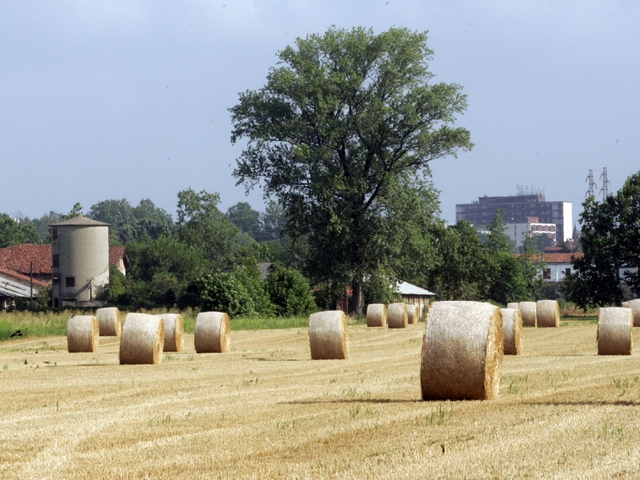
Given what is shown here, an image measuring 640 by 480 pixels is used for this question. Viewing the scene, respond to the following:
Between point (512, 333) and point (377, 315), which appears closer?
point (512, 333)

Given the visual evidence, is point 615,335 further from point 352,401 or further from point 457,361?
point 352,401

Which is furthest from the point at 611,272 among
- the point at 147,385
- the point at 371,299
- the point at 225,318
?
the point at 147,385

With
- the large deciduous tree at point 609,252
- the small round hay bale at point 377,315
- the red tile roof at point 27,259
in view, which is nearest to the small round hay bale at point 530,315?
the small round hay bale at point 377,315

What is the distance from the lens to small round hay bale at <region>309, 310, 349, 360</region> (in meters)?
26.2

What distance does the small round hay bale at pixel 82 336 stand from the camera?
31625 mm

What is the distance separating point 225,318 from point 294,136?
33.9 meters

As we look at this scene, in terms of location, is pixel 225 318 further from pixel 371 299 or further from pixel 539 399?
pixel 371 299

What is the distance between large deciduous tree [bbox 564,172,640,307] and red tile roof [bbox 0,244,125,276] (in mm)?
58735

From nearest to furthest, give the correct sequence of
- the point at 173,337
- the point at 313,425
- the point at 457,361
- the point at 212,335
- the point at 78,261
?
the point at 313,425, the point at 457,361, the point at 212,335, the point at 173,337, the point at 78,261

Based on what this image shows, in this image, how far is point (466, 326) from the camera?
14.8 meters

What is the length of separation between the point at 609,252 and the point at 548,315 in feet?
78.4

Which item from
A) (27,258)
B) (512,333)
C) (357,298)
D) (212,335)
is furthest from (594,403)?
(27,258)

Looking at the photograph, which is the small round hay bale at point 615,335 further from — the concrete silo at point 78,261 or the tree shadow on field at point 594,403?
the concrete silo at point 78,261

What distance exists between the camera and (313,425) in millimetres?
12086
